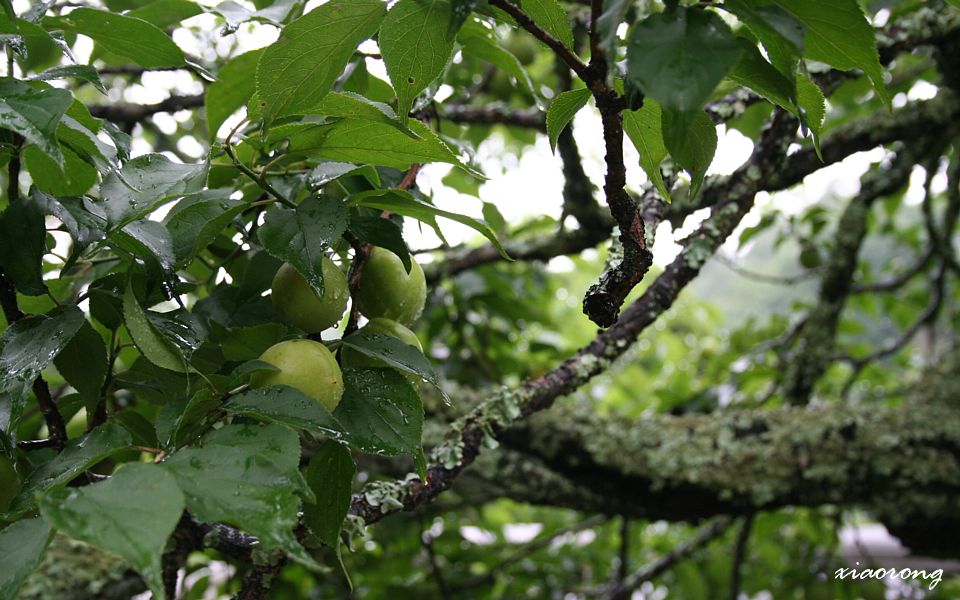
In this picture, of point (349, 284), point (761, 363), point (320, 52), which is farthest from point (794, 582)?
point (320, 52)

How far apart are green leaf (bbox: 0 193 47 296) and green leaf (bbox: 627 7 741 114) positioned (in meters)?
0.47

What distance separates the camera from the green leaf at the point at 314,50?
562mm

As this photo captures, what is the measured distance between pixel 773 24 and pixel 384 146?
31 cm

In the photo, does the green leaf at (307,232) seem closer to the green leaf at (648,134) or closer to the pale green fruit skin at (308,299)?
the pale green fruit skin at (308,299)

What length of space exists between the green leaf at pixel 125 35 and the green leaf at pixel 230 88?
106 mm

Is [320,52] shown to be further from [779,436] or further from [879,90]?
[779,436]

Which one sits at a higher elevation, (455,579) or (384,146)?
(384,146)

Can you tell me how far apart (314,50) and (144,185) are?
160 millimetres

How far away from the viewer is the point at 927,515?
1.48 meters

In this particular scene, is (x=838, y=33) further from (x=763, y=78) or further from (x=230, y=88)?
(x=230, y=88)

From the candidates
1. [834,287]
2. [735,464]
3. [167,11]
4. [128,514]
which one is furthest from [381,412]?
[834,287]

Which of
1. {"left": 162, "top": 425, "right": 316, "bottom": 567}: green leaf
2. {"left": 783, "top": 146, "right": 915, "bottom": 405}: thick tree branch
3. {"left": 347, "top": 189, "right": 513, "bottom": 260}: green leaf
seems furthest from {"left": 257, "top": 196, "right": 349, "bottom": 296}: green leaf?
{"left": 783, "top": 146, "right": 915, "bottom": 405}: thick tree branch

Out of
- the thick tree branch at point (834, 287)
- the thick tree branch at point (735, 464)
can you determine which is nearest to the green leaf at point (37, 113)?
the thick tree branch at point (735, 464)

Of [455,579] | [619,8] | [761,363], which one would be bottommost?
[455,579]
